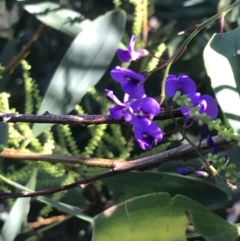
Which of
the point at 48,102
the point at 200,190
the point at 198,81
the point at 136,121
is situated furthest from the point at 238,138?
the point at 198,81

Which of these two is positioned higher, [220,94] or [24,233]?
[220,94]

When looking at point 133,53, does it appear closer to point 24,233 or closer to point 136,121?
point 136,121

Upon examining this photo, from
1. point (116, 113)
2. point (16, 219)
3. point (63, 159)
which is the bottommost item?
point (16, 219)

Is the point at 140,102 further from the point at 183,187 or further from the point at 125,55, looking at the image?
the point at 183,187

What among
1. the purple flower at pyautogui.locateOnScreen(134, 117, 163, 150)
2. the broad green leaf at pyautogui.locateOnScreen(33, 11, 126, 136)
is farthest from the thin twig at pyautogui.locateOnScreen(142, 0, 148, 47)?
the purple flower at pyautogui.locateOnScreen(134, 117, 163, 150)

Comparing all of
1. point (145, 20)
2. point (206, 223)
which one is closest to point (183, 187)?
point (206, 223)

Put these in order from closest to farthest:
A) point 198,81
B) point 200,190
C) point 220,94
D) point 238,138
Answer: point 238,138 < point 220,94 < point 200,190 < point 198,81

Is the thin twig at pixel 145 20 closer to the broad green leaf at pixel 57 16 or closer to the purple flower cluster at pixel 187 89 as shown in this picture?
the broad green leaf at pixel 57 16
